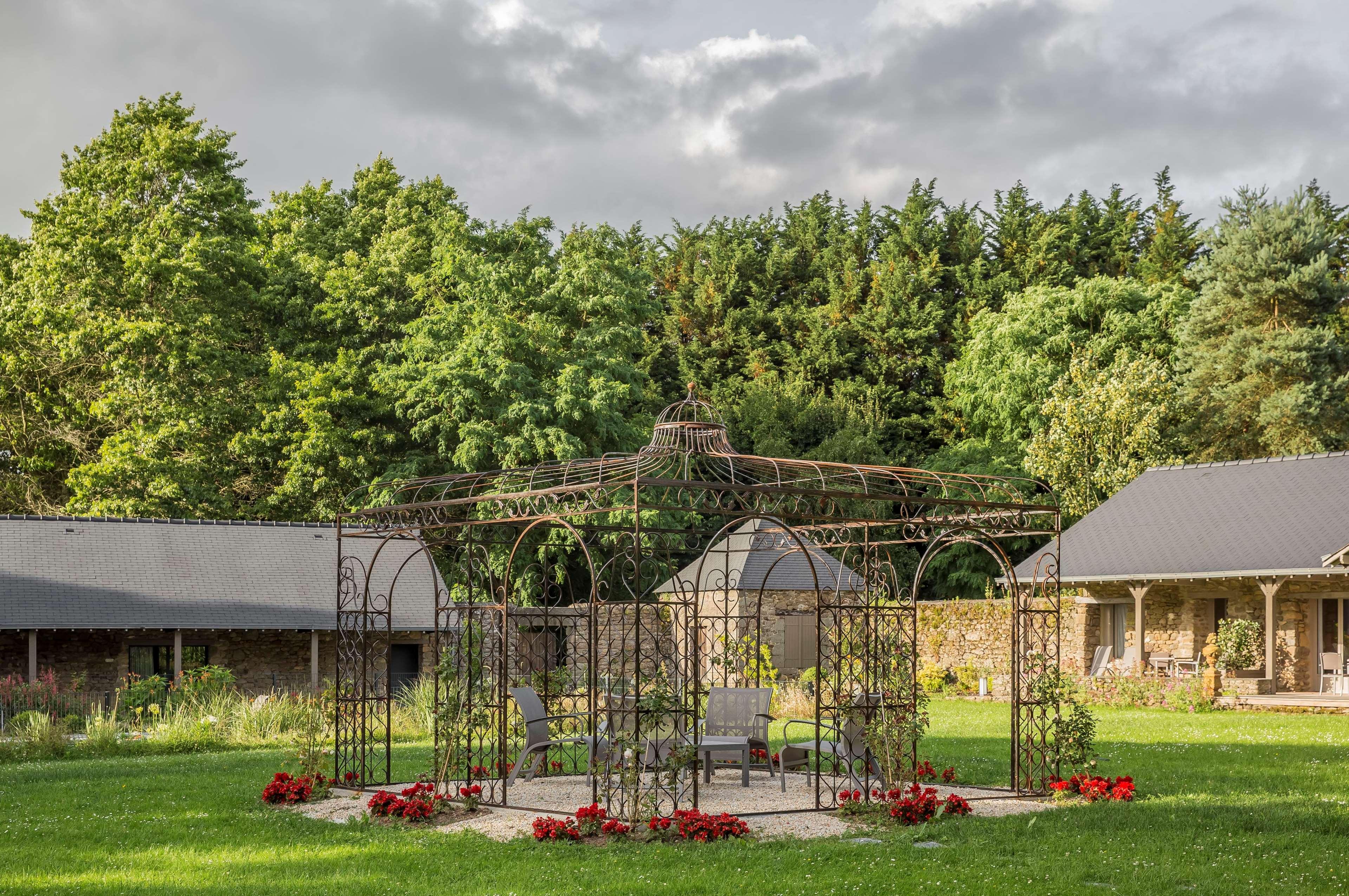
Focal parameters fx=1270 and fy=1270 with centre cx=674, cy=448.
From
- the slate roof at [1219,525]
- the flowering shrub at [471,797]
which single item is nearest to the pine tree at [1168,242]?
the slate roof at [1219,525]

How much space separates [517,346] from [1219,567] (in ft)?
51.8

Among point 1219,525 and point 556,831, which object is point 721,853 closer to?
point 556,831

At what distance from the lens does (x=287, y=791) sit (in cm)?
1089

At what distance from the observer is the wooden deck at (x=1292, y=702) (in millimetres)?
19875

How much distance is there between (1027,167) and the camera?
40.6 meters

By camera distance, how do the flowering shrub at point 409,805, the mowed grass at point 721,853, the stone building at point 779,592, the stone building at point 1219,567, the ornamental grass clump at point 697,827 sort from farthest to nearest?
the stone building at point 779,592
the stone building at point 1219,567
the flowering shrub at point 409,805
the ornamental grass clump at point 697,827
the mowed grass at point 721,853

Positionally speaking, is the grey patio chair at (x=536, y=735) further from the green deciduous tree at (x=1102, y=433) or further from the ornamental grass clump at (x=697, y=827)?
the green deciduous tree at (x=1102, y=433)

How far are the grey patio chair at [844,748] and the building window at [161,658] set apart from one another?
14780 millimetres

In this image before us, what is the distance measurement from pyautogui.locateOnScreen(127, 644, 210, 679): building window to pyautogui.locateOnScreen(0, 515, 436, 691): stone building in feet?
0.08

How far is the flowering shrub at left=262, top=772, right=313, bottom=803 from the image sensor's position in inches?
428

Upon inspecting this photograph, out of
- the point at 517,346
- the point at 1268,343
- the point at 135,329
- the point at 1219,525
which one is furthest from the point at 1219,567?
the point at 135,329

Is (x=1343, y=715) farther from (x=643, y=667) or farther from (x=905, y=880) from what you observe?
(x=905, y=880)

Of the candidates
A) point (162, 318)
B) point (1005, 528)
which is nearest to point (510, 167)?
point (162, 318)

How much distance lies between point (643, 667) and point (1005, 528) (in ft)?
45.1
